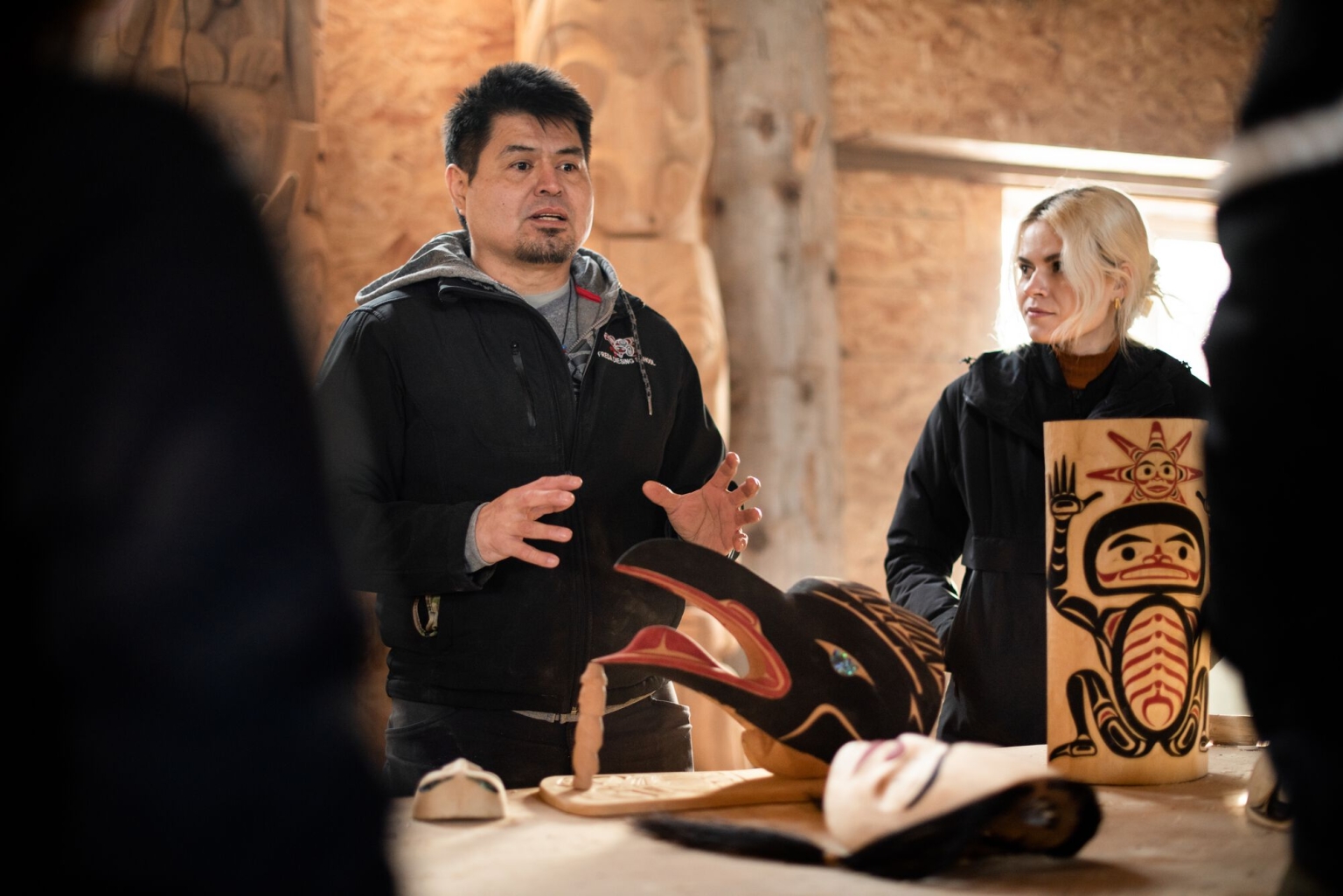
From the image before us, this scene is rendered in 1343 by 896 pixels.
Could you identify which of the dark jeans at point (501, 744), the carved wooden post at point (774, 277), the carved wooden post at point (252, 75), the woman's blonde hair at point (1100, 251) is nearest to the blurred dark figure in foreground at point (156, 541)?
the dark jeans at point (501, 744)

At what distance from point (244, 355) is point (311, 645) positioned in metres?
0.15

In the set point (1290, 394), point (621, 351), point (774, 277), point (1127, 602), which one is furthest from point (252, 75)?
point (1290, 394)

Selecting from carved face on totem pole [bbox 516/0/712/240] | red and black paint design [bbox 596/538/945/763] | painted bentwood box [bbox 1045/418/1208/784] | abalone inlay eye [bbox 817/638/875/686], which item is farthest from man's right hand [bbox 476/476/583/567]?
carved face on totem pole [bbox 516/0/712/240]

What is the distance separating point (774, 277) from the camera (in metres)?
3.75

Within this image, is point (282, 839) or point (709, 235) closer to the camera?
point (282, 839)

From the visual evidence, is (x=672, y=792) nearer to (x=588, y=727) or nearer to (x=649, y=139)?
(x=588, y=727)

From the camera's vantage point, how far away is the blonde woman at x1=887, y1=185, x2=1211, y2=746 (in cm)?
222

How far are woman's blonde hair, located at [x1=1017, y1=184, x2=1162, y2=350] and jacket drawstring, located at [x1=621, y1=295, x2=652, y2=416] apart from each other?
0.83 metres

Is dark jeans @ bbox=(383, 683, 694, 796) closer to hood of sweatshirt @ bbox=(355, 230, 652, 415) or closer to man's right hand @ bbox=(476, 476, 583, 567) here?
man's right hand @ bbox=(476, 476, 583, 567)

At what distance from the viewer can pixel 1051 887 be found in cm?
108

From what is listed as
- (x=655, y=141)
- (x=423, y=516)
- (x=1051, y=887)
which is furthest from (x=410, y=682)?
(x=655, y=141)

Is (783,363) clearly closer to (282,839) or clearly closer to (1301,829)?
(1301,829)

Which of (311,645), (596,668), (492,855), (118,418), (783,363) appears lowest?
(492,855)

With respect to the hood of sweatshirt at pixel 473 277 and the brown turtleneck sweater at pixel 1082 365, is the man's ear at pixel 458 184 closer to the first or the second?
the hood of sweatshirt at pixel 473 277
